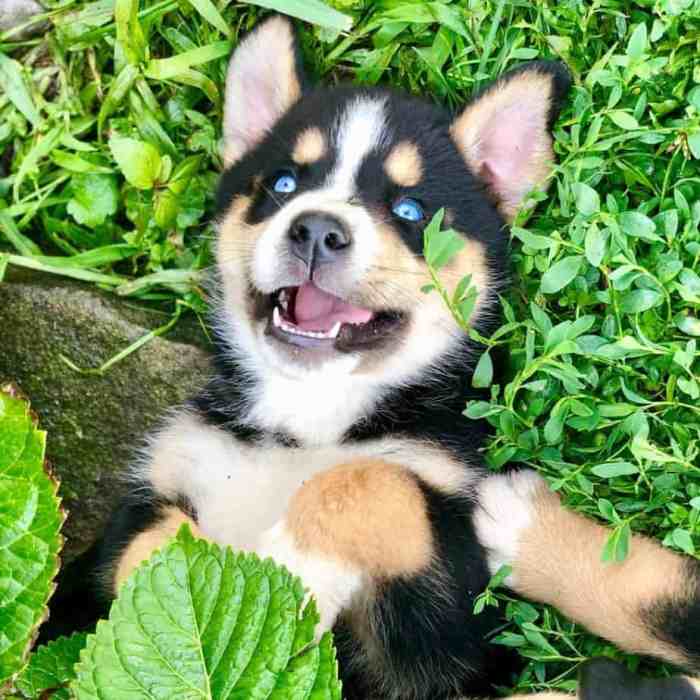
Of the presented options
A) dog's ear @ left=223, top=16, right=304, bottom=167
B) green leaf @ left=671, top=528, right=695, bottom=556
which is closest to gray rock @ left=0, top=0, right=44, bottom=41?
dog's ear @ left=223, top=16, right=304, bottom=167

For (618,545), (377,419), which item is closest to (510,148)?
(377,419)

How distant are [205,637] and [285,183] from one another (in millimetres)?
1512

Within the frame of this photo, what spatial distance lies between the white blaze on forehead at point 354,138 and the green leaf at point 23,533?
1.15 meters

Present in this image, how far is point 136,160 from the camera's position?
13.1 ft

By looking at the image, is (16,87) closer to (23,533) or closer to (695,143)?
(23,533)

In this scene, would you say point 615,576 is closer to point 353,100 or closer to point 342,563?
point 342,563

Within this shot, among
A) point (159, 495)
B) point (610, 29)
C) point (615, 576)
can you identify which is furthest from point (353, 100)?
point (615, 576)

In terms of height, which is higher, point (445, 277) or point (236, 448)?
point (445, 277)

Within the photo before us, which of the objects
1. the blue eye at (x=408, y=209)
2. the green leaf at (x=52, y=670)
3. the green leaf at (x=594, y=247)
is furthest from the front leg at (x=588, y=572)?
the green leaf at (x=52, y=670)

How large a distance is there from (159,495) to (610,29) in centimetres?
212

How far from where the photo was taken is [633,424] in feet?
10.5

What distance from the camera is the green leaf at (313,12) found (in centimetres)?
369

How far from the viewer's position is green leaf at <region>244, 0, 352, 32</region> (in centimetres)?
369

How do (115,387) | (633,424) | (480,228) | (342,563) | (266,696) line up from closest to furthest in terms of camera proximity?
(266,696) → (342,563) → (633,424) → (480,228) → (115,387)
